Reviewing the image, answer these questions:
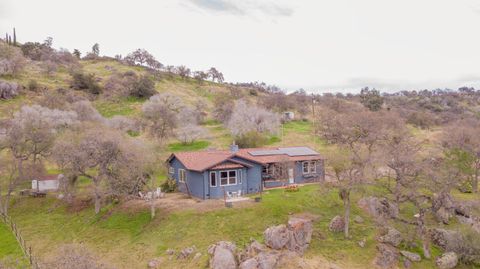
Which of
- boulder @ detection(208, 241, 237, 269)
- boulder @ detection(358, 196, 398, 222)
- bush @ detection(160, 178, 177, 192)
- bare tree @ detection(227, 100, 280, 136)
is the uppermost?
bare tree @ detection(227, 100, 280, 136)

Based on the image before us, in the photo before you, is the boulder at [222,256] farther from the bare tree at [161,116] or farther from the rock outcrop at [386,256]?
the bare tree at [161,116]

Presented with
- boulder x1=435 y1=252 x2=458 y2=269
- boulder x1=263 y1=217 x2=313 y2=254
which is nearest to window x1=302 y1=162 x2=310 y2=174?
boulder x1=263 y1=217 x2=313 y2=254

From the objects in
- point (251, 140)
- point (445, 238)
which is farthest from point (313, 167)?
point (445, 238)

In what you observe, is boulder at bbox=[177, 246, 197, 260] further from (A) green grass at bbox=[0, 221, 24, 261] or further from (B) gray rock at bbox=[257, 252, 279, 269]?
(A) green grass at bbox=[0, 221, 24, 261]

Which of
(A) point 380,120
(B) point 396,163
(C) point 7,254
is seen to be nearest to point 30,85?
(C) point 7,254

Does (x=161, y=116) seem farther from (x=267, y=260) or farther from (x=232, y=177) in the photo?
(x=267, y=260)

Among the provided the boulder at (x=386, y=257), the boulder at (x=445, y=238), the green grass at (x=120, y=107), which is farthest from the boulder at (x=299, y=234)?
the green grass at (x=120, y=107)

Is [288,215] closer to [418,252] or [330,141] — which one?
[418,252]
